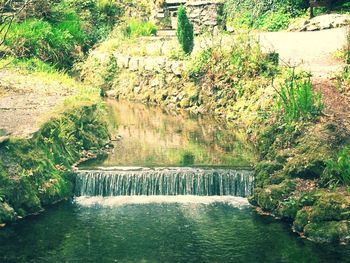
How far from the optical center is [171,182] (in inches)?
613

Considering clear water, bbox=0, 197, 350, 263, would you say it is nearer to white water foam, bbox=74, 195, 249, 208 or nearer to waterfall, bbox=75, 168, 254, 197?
white water foam, bbox=74, 195, 249, 208

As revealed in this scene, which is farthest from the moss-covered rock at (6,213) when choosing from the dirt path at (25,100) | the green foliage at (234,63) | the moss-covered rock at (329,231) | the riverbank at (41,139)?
the green foliage at (234,63)

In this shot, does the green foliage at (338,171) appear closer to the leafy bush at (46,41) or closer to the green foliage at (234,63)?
the green foliage at (234,63)

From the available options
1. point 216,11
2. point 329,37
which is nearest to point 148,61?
point 216,11

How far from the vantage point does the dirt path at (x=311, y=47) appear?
2170 cm

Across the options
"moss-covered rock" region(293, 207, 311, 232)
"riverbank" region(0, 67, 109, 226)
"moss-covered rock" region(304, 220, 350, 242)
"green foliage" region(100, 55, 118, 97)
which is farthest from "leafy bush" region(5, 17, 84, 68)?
"moss-covered rock" region(304, 220, 350, 242)

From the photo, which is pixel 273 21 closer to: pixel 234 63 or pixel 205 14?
pixel 205 14

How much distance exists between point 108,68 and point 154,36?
290 cm

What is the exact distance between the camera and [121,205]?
14938 mm

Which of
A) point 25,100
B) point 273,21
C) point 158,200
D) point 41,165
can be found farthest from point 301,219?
point 273,21

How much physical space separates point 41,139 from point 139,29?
14547mm

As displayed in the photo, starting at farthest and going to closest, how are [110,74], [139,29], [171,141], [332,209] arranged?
[139,29] < [110,74] < [171,141] < [332,209]

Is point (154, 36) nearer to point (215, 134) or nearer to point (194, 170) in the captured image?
point (215, 134)

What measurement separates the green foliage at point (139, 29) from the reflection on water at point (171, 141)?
5.86 metres
